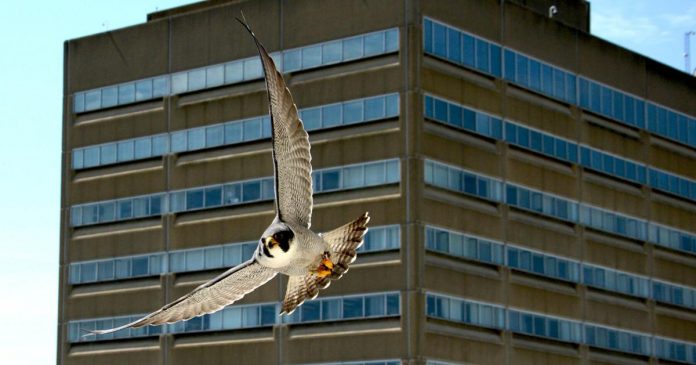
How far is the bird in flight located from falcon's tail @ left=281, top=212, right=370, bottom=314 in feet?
0.05

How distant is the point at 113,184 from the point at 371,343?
2467cm

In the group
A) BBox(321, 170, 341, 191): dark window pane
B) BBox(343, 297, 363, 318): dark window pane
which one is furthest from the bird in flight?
BBox(321, 170, 341, 191): dark window pane

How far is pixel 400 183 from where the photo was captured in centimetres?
9400

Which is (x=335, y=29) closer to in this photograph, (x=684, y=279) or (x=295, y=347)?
(x=295, y=347)

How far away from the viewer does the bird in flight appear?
25.3 metres

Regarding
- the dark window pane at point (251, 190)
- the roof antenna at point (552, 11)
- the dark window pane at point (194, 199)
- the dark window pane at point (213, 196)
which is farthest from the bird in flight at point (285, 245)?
the roof antenna at point (552, 11)

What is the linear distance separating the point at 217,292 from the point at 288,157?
2721 millimetres

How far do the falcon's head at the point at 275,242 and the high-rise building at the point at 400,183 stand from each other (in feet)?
222

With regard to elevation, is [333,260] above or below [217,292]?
above

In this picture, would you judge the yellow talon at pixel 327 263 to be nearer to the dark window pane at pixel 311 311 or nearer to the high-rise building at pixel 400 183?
the high-rise building at pixel 400 183

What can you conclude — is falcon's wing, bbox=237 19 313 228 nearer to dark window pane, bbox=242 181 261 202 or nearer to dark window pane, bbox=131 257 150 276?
dark window pane, bbox=242 181 261 202

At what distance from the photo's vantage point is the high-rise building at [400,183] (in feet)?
312

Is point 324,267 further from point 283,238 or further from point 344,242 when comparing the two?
point 344,242

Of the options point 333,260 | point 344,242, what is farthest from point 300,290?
point 333,260
